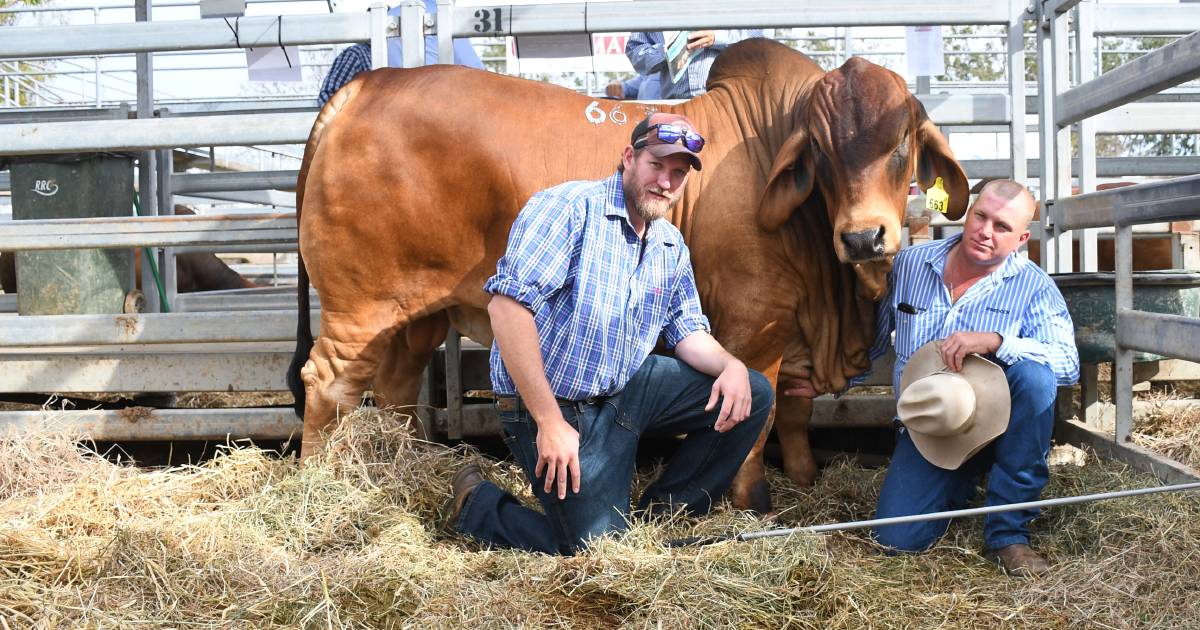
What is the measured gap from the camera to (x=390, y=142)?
441 cm

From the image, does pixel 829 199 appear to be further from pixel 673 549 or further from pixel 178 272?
pixel 178 272

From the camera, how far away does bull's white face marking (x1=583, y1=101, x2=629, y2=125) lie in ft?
15.2

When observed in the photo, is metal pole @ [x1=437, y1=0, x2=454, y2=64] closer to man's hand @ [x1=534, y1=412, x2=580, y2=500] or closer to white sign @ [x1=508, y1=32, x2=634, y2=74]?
white sign @ [x1=508, y1=32, x2=634, y2=74]

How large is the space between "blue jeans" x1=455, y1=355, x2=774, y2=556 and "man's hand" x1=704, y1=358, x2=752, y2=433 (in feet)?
0.46

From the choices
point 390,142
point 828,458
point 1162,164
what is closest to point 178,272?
point 390,142

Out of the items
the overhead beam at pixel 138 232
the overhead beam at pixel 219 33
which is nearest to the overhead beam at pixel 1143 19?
the overhead beam at pixel 219 33

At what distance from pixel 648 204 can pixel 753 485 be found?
4.57 ft

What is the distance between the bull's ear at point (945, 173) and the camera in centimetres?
445

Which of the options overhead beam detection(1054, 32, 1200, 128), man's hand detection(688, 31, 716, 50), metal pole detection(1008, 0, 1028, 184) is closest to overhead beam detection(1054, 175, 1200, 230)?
metal pole detection(1008, 0, 1028, 184)

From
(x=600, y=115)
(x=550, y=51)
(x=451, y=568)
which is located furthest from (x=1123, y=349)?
(x=550, y=51)

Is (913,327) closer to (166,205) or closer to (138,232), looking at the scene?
(138,232)

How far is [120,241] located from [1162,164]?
7.09m

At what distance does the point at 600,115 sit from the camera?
4.65 meters

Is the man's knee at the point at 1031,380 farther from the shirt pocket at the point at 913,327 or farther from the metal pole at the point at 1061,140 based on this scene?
the metal pole at the point at 1061,140
